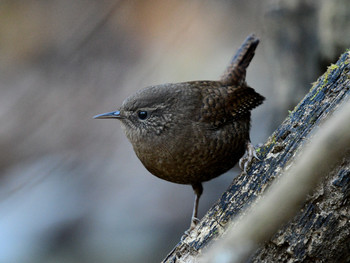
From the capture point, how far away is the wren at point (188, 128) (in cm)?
279

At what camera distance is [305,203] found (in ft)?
6.64

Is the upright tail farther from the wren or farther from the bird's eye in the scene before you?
the bird's eye

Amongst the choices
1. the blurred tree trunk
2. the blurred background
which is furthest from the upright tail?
the blurred background

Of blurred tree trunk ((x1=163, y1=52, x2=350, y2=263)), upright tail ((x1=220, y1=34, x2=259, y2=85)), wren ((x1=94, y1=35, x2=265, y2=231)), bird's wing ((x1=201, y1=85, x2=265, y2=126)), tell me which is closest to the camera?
blurred tree trunk ((x1=163, y1=52, x2=350, y2=263))

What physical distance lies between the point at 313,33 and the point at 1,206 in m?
3.96

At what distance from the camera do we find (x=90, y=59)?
18.9 ft

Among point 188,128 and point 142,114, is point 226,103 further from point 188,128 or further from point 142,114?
point 142,114

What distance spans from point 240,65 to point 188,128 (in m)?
0.99

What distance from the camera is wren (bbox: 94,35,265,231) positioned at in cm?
279

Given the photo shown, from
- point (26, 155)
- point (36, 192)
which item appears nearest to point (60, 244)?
point (36, 192)

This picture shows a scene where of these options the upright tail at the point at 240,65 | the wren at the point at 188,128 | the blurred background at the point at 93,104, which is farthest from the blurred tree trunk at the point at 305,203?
the blurred background at the point at 93,104

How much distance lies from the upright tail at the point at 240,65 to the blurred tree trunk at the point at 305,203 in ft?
3.96

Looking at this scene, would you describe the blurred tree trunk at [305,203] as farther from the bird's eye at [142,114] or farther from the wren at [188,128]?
the bird's eye at [142,114]

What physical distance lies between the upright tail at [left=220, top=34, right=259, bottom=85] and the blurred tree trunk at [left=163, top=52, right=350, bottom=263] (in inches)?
47.5
